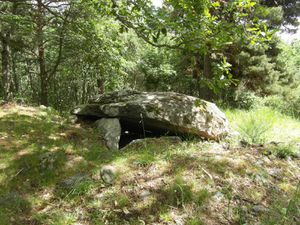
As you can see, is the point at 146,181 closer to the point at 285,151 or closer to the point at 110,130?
the point at 110,130

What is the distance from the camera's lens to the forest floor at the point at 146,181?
2.37 m

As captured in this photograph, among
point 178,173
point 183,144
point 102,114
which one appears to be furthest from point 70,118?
point 178,173

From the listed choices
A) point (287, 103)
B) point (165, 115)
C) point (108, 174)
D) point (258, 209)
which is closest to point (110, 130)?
point (165, 115)

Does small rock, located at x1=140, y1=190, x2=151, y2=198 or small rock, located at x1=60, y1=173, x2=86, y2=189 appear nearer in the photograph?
small rock, located at x1=140, y1=190, x2=151, y2=198

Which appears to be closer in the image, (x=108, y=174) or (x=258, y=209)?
(x=258, y=209)

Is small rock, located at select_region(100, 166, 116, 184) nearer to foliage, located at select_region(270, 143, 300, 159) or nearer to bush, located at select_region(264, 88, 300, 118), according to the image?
foliage, located at select_region(270, 143, 300, 159)

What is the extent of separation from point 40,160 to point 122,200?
4.22 feet

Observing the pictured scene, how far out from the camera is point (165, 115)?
4.02 meters

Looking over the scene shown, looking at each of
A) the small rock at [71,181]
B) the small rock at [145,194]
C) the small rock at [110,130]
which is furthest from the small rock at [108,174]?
the small rock at [110,130]

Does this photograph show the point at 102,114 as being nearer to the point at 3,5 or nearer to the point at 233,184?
the point at 233,184

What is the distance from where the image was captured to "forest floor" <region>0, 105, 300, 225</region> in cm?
237

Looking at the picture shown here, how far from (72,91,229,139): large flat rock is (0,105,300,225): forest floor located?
0.27 meters

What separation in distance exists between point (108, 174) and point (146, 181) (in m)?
0.44

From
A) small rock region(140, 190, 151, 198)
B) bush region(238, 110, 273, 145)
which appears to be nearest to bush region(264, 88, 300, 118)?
bush region(238, 110, 273, 145)
